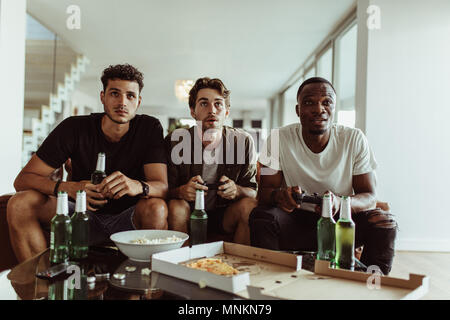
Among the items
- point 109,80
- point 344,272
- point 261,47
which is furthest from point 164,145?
point 261,47

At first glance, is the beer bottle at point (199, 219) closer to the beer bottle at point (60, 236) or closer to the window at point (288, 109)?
the beer bottle at point (60, 236)

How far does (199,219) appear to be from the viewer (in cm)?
139

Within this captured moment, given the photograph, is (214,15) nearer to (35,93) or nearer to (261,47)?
(261,47)

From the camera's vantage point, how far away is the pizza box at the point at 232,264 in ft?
2.97

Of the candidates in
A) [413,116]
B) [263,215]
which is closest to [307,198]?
[263,215]

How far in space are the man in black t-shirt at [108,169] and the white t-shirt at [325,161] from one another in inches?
24.7

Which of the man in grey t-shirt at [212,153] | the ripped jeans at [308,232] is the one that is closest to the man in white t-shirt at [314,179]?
the ripped jeans at [308,232]

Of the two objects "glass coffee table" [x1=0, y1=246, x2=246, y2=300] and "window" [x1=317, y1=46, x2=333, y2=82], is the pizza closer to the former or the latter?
"glass coffee table" [x1=0, y1=246, x2=246, y2=300]

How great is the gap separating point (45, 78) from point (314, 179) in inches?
243

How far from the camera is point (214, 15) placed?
4.80 metres

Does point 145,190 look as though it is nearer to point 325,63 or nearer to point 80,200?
point 80,200

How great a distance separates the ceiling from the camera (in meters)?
4.53

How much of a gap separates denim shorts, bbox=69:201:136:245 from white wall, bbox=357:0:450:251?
258 centimetres

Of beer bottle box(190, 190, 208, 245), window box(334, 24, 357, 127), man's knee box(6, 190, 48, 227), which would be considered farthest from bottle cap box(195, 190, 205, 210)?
window box(334, 24, 357, 127)
